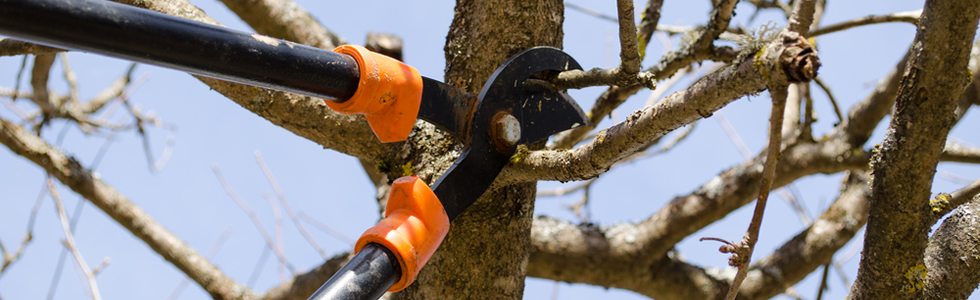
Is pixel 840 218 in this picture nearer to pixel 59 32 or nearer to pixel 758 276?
pixel 758 276

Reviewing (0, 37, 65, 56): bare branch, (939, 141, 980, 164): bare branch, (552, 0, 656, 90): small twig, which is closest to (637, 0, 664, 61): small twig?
(552, 0, 656, 90): small twig

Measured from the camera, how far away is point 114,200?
2248mm

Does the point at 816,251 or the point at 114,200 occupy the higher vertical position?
the point at 816,251

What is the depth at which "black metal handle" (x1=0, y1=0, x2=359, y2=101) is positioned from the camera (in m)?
0.72

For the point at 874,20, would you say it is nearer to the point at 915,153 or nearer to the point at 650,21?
the point at 650,21

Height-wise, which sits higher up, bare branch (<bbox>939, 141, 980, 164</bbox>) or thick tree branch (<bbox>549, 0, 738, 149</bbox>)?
bare branch (<bbox>939, 141, 980, 164</bbox>)

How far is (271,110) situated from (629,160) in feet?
7.04

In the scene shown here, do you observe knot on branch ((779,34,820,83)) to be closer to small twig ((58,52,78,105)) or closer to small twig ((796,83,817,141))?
small twig ((796,83,817,141))

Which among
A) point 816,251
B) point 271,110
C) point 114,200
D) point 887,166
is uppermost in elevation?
point 816,251

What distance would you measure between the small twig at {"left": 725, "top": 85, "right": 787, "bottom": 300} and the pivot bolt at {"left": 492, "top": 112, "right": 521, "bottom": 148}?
1.50 ft

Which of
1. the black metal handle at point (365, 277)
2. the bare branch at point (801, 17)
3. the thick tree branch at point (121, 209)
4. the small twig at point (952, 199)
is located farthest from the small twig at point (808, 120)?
the thick tree branch at point (121, 209)

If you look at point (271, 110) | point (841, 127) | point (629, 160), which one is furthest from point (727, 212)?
point (271, 110)

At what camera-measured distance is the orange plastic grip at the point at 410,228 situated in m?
0.99

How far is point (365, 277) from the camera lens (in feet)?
3.07
